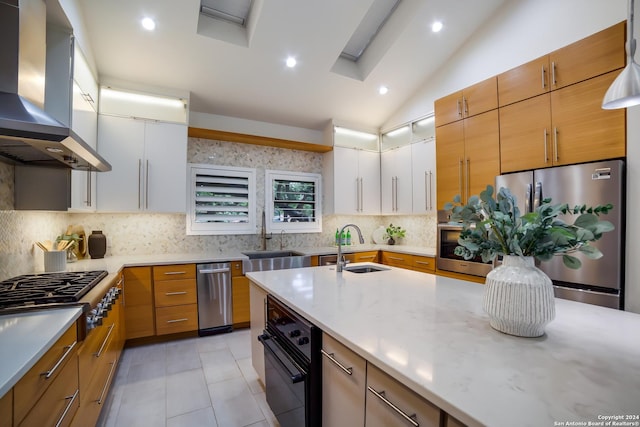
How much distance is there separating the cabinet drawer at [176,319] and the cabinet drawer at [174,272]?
31 centimetres

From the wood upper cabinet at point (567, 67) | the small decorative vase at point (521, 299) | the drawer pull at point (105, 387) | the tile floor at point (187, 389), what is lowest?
the tile floor at point (187, 389)

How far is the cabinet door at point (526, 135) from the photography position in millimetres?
2457

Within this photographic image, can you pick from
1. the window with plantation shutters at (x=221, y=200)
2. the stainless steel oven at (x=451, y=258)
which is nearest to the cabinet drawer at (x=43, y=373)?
the window with plantation shutters at (x=221, y=200)

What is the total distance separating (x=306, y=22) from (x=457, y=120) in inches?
73.8

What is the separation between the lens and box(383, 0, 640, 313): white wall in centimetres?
199

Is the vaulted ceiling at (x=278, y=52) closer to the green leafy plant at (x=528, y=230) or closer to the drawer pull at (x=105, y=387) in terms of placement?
the green leafy plant at (x=528, y=230)

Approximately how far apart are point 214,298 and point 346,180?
7.83 feet

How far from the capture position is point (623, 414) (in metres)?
0.58

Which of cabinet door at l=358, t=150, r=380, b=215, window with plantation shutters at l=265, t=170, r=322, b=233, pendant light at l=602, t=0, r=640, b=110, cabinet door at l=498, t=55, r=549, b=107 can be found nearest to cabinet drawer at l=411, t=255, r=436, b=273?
cabinet door at l=358, t=150, r=380, b=215

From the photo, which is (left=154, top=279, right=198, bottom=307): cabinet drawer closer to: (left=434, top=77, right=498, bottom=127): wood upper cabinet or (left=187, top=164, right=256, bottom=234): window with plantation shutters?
(left=187, top=164, right=256, bottom=234): window with plantation shutters

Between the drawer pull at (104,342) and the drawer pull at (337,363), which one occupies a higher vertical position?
the drawer pull at (337,363)

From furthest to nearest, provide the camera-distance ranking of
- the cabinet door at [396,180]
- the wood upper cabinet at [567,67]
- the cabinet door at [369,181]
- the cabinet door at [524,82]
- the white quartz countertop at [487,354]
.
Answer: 1. the cabinet door at [369,181]
2. the cabinet door at [396,180]
3. the cabinet door at [524,82]
4. the wood upper cabinet at [567,67]
5. the white quartz countertop at [487,354]

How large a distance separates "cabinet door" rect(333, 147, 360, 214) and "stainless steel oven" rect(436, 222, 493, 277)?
141 cm

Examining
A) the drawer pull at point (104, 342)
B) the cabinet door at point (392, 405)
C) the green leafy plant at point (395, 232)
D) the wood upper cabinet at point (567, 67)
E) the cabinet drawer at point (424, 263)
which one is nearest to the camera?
the cabinet door at point (392, 405)
